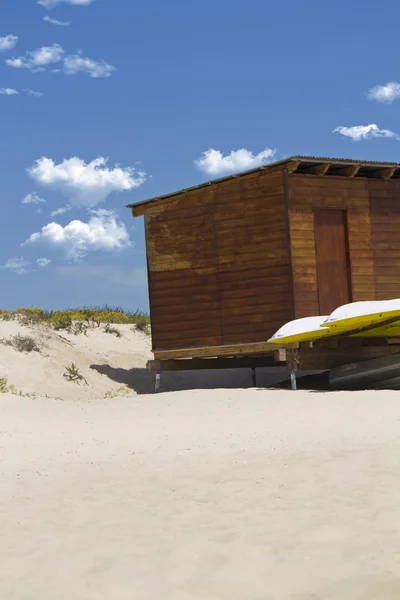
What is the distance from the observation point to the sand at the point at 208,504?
4578 millimetres

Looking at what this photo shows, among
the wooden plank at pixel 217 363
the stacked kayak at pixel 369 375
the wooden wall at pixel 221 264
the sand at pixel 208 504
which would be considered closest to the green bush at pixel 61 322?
the wooden plank at pixel 217 363

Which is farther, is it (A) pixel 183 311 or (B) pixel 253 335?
(A) pixel 183 311

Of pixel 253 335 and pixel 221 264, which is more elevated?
pixel 221 264

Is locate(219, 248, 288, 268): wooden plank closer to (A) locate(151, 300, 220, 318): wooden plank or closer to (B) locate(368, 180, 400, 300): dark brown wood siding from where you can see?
(A) locate(151, 300, 220, 318): wooden plank

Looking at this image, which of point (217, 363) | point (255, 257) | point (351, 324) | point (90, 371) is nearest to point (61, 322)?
point (90, 371)

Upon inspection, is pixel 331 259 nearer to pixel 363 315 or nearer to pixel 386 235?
pixel 386 235

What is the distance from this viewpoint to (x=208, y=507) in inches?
248

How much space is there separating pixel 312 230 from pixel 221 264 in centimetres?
218

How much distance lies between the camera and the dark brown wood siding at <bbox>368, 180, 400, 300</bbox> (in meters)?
17.7

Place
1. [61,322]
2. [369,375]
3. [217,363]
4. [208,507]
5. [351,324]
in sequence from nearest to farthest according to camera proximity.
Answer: [208,507] → [351,324] → [369,375] → [217,363] → [61,322]

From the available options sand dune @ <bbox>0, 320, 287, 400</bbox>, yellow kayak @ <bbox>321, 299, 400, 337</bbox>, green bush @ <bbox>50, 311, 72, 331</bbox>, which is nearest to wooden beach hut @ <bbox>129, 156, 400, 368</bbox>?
sand dune @ <bbox>0, 320, 287, 400</bbox>

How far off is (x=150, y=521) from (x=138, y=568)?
109 centimetres

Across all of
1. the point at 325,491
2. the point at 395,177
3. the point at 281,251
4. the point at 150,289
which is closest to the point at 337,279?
the point at 281,251

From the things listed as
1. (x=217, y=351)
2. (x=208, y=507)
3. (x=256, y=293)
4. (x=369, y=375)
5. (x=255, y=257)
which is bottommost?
(x=208, y=507)
